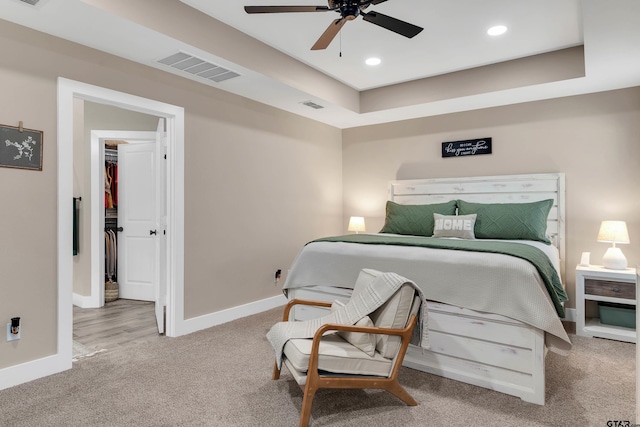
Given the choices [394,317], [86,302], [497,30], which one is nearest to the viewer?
[394,317]

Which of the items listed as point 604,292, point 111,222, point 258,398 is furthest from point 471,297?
point 111,222

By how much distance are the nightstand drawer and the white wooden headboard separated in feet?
1.72

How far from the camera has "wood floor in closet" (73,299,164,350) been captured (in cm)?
333

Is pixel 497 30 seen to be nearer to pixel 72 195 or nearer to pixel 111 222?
pixel 72 195

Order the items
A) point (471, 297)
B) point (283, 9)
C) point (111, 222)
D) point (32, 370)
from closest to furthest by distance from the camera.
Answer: point (283, 9) < point (471, 297) < point (32, 370) < point (111, 222)

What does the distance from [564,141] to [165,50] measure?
4058 mm

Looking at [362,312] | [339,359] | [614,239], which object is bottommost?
[339,359]

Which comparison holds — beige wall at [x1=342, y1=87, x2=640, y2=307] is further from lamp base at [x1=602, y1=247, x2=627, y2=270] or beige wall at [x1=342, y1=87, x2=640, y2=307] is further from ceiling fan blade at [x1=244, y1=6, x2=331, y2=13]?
ceiling fan blade at [x1=244, y1=6, x2=331, y2=13]

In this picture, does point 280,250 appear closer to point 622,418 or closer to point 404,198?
point 404,198

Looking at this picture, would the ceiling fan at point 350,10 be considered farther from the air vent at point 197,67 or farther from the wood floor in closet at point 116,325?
the wood floor in closet at point 116,325

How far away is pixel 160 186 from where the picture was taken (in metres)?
3.64

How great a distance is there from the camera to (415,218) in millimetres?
4344

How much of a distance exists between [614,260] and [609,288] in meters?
0.28

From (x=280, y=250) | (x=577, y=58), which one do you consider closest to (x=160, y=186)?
(x=280, y=250)
